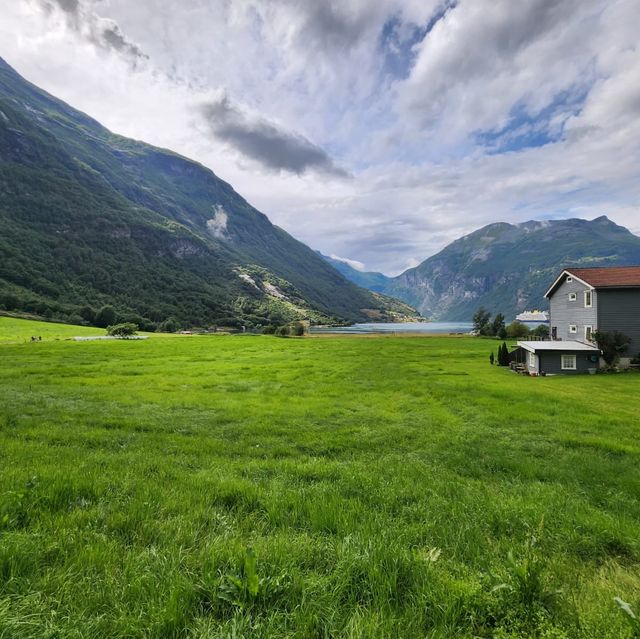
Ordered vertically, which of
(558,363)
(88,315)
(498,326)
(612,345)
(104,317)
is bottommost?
(558,363)

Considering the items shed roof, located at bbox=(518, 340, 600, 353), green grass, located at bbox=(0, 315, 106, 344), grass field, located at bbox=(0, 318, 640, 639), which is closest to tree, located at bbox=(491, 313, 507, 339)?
shed roof, located at bbox=(518, 340, 600, 353)

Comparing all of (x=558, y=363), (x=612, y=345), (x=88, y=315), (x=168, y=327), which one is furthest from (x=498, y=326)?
(x=88, y=315)

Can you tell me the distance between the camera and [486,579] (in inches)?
134

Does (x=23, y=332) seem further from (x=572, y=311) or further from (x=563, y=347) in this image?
(x=572, y=311)

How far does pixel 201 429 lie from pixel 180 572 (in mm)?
8779

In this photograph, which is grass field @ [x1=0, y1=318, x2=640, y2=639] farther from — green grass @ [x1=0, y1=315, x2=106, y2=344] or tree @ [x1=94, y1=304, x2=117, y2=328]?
tree @ [x1=94, y1=304, x2=117, y2=328]

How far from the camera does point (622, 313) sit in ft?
118

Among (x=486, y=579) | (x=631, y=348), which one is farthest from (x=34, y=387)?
(x=631, y=348)

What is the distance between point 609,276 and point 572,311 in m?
5.30

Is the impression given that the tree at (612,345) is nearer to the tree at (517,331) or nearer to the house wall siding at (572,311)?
the house wall siding at (572,311)

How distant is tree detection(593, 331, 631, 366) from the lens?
114ft

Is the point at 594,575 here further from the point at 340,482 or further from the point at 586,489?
the point at 586,489

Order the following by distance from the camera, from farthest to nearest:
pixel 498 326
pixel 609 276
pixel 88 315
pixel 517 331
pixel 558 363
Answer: pixel 88 315
pixel 498 326
pixel 517 331
pixel 609 276
pixel 558 363

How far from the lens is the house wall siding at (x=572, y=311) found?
122ft
